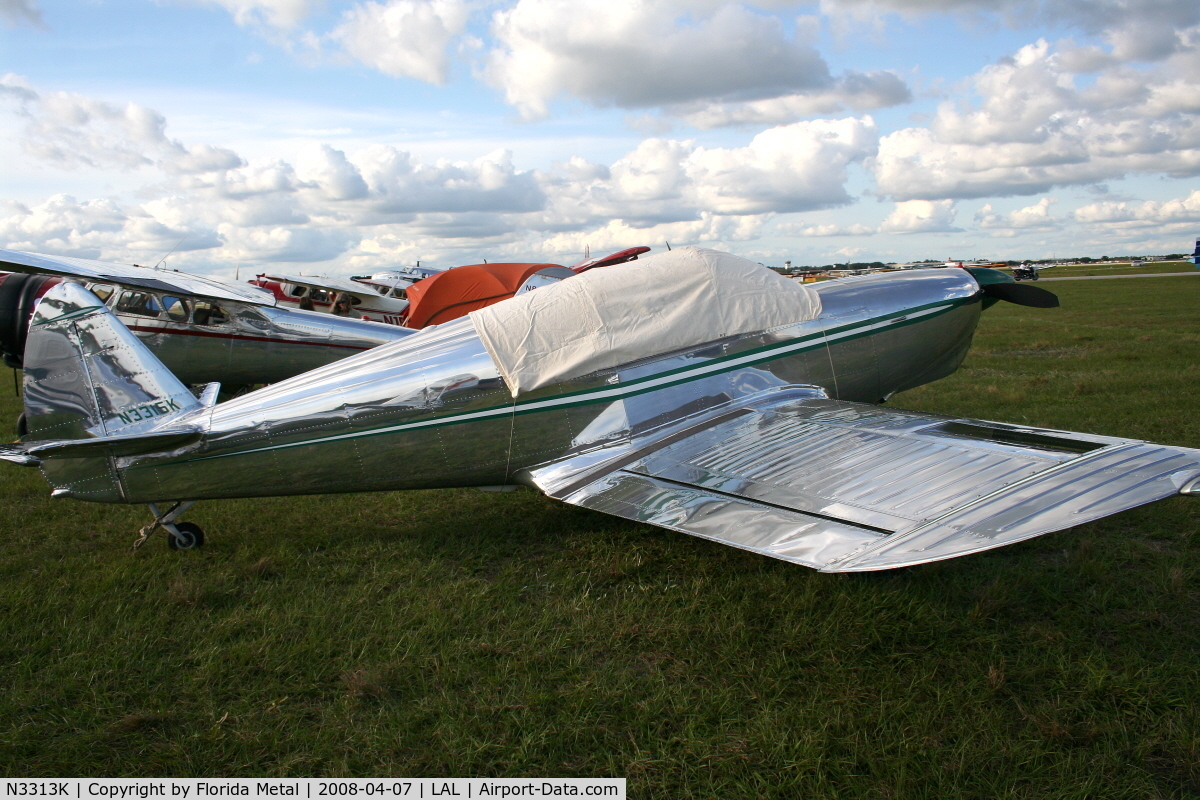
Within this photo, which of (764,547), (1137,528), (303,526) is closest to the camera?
(764,547)

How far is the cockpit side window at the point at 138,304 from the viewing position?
330 inches

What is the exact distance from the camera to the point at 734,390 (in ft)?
14.3

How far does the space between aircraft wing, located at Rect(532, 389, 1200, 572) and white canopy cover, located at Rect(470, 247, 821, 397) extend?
51 cm

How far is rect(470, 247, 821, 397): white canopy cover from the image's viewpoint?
13.0 ft

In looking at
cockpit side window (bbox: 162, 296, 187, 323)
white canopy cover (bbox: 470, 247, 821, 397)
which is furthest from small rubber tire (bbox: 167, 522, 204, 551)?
cockpit side window (bbox: 162, 296, 187, 323)

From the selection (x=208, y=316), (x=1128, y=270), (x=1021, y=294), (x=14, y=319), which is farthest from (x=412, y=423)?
(x=1128, y=270)

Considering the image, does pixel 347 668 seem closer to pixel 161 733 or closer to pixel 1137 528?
pixel 161 733

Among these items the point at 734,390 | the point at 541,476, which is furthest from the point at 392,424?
the point at 734,390

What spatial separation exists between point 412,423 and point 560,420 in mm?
794

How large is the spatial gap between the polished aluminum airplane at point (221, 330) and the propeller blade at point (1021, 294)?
20.7 feet

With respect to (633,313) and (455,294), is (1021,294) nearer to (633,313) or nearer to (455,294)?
(633,313)

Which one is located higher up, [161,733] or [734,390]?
[734,390]

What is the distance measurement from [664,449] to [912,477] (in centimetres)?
133

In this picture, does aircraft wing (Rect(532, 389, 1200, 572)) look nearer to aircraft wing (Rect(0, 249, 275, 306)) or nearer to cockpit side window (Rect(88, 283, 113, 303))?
aircraft wing (Rect(0, 249, 275, 306))
